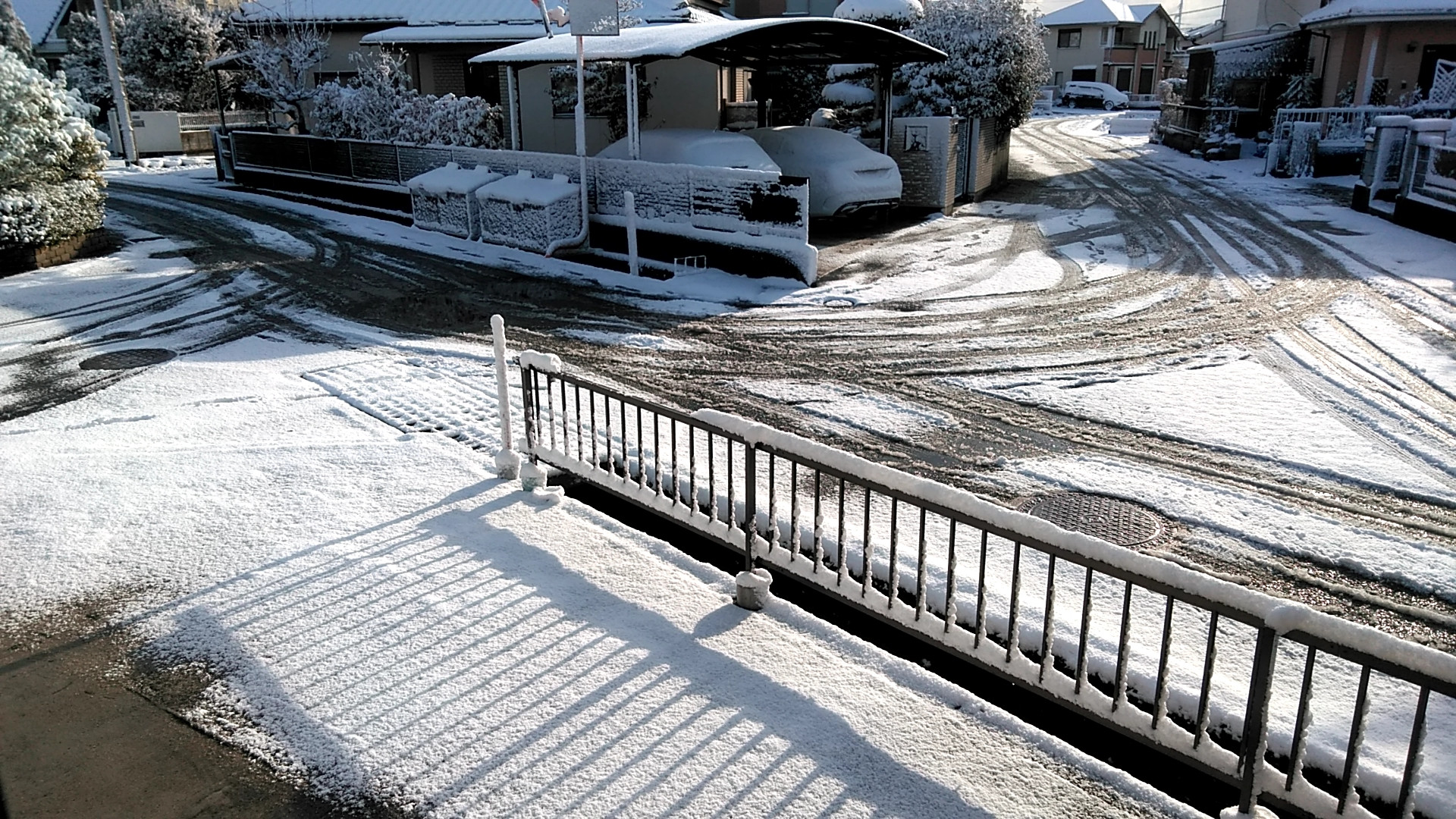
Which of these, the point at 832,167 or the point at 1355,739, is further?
the point at 832,167

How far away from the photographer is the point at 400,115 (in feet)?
73.1

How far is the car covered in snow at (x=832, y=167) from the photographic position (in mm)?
17719

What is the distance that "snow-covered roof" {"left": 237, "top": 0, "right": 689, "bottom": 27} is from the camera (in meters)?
28.1

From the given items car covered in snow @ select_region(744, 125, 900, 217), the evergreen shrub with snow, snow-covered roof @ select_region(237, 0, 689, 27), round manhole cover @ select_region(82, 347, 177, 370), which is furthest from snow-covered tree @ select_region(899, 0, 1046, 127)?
round manhole cover @ select_region(82, 347, 177, 370)

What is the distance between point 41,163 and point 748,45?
37.9 feet

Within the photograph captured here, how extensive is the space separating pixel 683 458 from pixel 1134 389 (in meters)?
4.37

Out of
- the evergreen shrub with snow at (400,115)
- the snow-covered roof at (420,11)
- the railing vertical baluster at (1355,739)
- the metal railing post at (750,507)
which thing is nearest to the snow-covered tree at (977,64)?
the snow-covered roof at (420,11)

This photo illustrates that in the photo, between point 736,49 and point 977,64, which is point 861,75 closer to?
point 977,64

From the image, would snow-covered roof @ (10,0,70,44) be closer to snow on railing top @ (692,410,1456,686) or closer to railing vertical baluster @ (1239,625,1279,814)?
snow on railing top @ (692,410,1456,686)

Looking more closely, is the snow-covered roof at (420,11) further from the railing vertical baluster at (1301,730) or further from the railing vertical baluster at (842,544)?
the railing vertical baluster at (1301,730)

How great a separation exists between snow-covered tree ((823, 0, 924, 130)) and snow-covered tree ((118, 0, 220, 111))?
27.3 m

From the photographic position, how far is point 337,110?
2341cm

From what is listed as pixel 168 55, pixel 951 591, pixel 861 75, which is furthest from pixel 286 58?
pixel 951 591

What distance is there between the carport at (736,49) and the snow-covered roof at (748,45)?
1 centimetres
